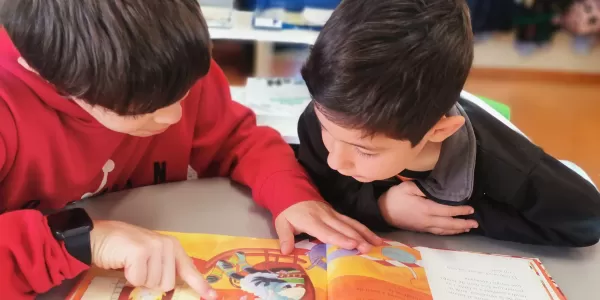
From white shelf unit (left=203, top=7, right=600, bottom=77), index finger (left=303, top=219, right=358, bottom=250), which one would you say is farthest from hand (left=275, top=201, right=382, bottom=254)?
white shelf unit (left=203, top=7, right=600, bottom=77)

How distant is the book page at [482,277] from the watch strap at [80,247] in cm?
33

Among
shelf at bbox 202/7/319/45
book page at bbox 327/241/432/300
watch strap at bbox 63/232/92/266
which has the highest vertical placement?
watch strap at bbox 63/232/92/266

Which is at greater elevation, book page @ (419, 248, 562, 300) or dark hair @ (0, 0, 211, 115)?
dark hair @ (0, 0, 211, 115)

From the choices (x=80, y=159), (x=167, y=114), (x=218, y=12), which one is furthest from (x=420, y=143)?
(x=218, y=12)

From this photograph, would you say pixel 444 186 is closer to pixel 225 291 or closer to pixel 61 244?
pixel 225 291

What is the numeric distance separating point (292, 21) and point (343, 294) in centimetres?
105

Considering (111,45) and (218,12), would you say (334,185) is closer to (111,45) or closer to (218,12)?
(111,45)

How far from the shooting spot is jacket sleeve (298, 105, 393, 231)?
0.72 metres

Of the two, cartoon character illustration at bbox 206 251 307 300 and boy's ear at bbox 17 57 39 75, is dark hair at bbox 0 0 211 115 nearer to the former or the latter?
boy's ear at bbox 17 57 39 75

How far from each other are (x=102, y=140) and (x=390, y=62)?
1.10 feet

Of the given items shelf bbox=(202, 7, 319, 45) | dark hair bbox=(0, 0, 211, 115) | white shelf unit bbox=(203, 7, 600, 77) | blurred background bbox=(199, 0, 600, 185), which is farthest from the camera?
white shelf unit bbox=(203, 7, 600, 77)

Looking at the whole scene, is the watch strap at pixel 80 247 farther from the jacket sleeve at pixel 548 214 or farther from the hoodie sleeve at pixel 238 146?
the jacket sleeve at pixel 548 214

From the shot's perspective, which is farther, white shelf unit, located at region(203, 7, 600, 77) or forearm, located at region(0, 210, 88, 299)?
white shelf unit, located at region(203, 7, 600, 77)

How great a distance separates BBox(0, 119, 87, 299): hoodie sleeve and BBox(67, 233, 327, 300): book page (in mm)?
25
